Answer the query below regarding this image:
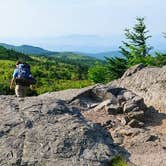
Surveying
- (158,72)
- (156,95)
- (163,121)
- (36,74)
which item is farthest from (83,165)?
(36,74)

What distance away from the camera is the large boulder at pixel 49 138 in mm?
14234

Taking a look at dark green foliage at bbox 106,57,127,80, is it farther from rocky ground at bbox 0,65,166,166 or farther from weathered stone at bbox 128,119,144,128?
weathered stone at bbox 128,119,144,128

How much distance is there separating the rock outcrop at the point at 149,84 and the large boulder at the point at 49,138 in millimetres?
8274

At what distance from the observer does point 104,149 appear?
584 inches

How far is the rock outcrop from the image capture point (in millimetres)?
24188

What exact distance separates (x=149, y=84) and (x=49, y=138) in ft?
40.4

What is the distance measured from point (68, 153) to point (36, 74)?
14402 cm

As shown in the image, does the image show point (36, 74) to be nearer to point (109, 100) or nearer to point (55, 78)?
point (55, 78)

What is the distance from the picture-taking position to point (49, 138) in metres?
14.8

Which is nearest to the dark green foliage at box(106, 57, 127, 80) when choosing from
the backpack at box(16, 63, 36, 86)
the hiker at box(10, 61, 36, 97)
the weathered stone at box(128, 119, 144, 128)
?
the hiker at box(10, 61, 36, 97)

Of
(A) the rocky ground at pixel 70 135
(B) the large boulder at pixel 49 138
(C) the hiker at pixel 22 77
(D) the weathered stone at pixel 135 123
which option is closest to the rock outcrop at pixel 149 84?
(A) the rocky ground at pixel 70 135

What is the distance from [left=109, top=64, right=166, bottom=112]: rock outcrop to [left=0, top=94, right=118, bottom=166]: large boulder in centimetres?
827

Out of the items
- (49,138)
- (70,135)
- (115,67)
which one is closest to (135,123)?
(70,135)

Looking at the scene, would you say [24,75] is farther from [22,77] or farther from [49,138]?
[49,138]
